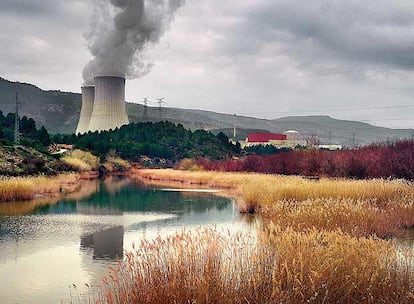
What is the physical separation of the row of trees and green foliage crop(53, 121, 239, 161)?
970 inches

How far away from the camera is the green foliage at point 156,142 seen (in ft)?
188

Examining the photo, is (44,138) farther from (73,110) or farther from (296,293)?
(73,110)

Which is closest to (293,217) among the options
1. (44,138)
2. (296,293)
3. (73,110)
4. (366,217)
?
(366,217)

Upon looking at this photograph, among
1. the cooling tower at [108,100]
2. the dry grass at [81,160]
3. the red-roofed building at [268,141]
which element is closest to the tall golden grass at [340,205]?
the dry grass at [81,160]

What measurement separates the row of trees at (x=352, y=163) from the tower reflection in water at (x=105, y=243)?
10.9 m

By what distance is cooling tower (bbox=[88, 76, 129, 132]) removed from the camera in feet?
182

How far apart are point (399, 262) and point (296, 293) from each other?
2.07 m

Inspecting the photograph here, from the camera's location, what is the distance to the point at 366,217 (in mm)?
11320

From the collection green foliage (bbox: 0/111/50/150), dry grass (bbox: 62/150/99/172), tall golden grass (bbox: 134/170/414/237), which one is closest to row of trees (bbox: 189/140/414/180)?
tall golden grass (bbox: 134/170/414/237)

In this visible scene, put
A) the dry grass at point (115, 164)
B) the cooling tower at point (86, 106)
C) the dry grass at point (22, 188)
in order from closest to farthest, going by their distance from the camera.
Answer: the dry grass at point (22, 188), the dry grass at point (115, 164), the cooling tower at point (86, 106)

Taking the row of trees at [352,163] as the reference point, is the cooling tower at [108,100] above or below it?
above

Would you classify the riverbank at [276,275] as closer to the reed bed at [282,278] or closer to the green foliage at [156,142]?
the reed bed at [282,278]

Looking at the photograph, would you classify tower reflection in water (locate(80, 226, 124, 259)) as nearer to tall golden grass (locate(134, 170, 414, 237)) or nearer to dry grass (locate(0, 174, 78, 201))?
tall golden grass (locate(134, 170, 414, 237))

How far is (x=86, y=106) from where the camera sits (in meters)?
66.4
